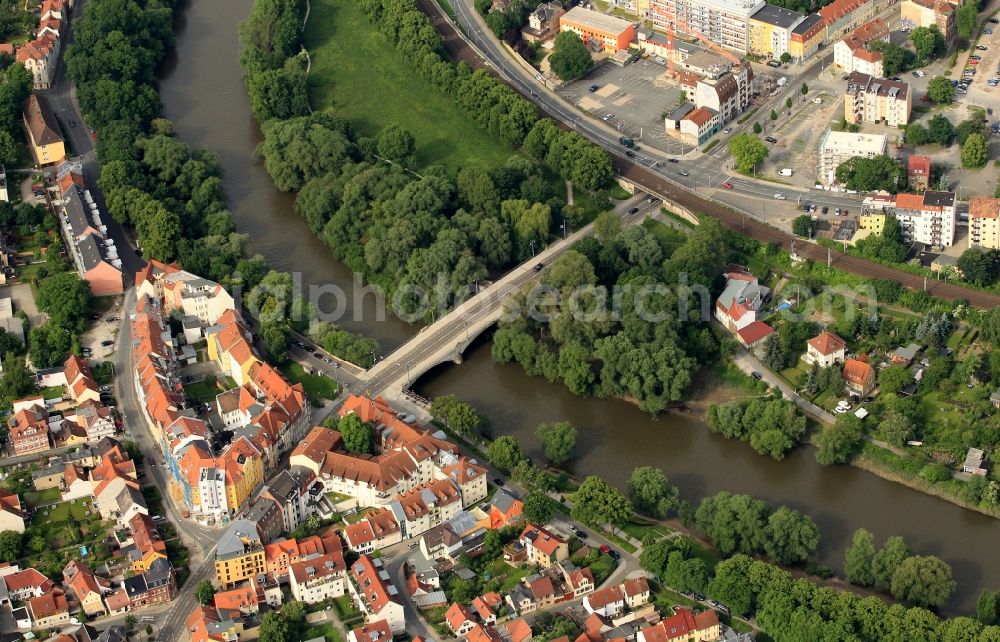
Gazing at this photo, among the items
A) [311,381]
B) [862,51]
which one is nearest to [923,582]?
[311,381]

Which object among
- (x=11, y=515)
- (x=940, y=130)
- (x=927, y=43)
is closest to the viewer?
(x=11, y=515)

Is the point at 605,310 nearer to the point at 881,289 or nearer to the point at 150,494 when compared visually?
the point at 881,289

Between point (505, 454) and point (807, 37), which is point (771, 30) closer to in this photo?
point (807, 37)

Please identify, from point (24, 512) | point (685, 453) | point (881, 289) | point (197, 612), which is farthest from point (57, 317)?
point (881, 289)

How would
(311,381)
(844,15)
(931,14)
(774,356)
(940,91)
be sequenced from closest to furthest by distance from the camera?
(774,356) → (311,381) → (940,91) → (931,14) → (844,15)

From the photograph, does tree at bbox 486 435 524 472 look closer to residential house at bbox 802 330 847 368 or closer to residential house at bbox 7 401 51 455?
residential house at bbox 802 330 847 368

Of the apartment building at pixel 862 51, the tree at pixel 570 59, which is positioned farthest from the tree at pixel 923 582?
the tree at pixel 570 59
